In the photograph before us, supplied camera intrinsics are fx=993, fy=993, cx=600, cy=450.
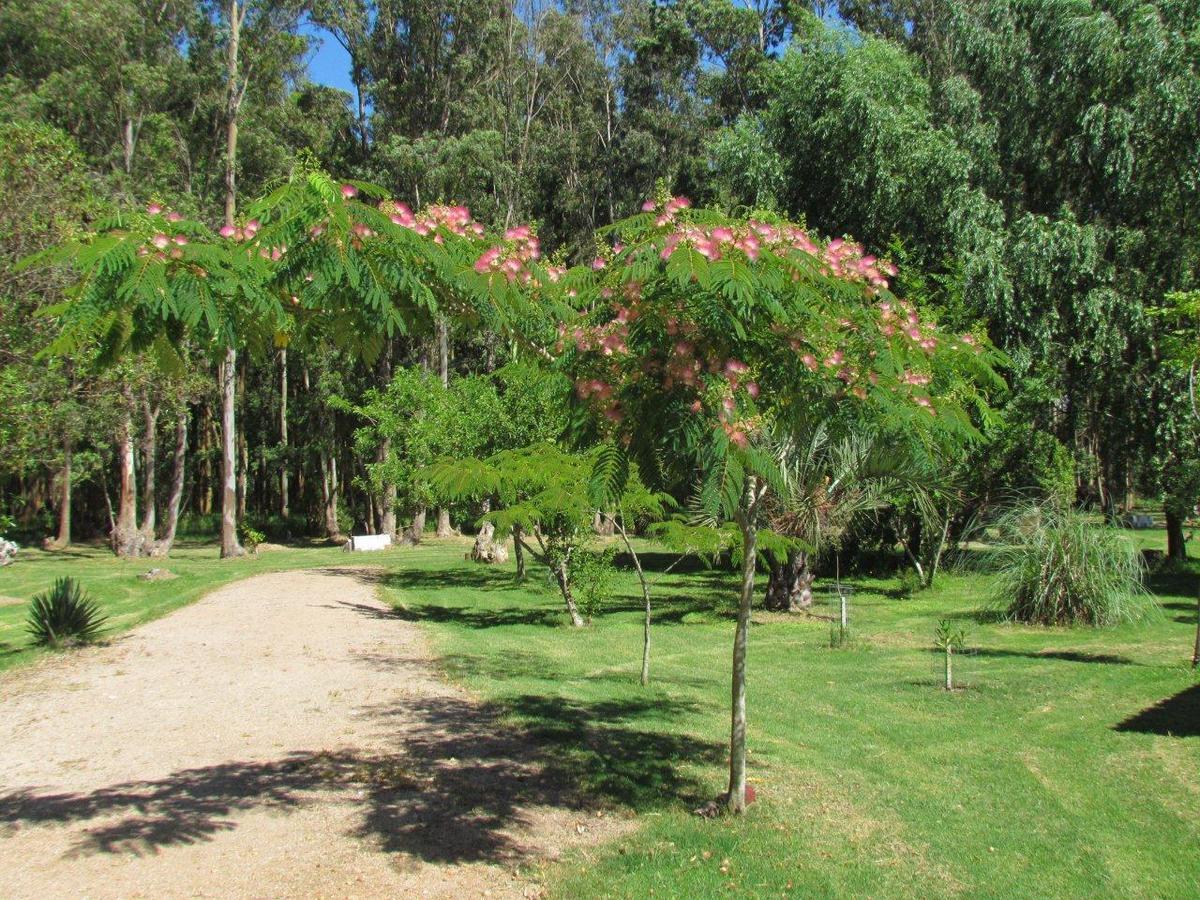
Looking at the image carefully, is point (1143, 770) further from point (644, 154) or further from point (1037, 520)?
point (644, 154)

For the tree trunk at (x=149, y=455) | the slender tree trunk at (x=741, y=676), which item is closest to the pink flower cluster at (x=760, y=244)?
the slender tree trunk at (x=741, y=676)

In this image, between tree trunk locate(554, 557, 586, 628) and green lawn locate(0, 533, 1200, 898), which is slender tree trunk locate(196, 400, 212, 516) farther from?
tree trunk locate(554, 557, 586, 628)

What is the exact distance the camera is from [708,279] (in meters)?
4.87

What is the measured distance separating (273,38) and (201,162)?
5696 millimetres

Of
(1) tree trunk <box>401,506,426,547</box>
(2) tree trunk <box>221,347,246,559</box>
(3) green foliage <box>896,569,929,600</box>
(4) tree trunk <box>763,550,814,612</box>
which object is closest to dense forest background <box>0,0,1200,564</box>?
(1) tree trunk <box>401,506,426,547</box>

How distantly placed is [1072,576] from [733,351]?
11641 millimetres

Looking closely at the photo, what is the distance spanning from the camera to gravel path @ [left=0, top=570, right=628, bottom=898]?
18.0 feet

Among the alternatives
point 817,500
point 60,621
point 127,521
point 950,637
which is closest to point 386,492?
point 127,521

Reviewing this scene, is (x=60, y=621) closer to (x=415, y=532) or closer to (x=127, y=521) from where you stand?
(x=127, y=521)

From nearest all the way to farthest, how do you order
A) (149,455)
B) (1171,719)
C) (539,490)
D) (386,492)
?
(1171,719) → (539,490) → (149,455) → (386,492)

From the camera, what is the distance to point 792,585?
1805 centimetres

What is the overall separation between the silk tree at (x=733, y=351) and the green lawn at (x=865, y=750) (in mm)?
886

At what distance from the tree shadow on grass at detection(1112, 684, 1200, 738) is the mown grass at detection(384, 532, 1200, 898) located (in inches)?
1.5

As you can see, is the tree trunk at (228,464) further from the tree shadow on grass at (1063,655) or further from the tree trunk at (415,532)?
the tree shadow on grass at (1063,655)
